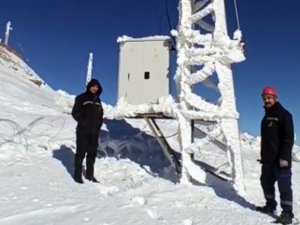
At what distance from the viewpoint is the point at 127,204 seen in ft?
20.9

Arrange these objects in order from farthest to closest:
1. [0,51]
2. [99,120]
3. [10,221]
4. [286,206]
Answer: [0,51]
[99,120]
[286,206]
[10,221]

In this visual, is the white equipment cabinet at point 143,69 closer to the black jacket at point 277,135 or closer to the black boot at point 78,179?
the black boot at point 78,179

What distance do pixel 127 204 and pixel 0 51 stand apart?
24.6 meters

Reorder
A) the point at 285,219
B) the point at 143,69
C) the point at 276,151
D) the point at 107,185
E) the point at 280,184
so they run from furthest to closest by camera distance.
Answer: the point at 143,69, the point at 107,185, the point at 276,151, the point at 280,184, the point at 285,219

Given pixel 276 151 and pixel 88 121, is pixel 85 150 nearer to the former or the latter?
pixel 88 121

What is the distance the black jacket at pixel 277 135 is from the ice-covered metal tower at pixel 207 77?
1.38 m

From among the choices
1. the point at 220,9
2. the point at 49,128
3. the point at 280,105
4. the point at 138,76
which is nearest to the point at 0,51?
the point at 49,128

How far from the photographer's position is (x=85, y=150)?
26.4 feet

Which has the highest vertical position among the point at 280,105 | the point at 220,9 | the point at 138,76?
the point at 220,9

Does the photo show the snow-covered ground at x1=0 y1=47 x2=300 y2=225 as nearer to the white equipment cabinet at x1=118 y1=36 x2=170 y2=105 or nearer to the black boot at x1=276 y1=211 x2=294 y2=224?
the black boot at x1=276 y1=211 x2=294 y2=224

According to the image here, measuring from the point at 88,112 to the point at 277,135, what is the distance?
11.5ft

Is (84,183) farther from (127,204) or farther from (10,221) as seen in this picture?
(10,221)

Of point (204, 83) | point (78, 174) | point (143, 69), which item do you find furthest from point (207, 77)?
point (78, 174)

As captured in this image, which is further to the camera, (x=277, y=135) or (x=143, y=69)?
(x=143, y=69)
